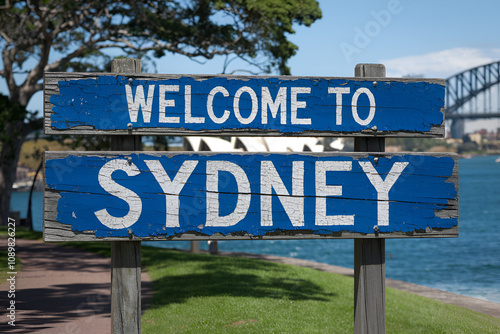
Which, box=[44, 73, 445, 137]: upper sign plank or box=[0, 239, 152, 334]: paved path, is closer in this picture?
box=[44, 73, 445, 137]: upper sign plank

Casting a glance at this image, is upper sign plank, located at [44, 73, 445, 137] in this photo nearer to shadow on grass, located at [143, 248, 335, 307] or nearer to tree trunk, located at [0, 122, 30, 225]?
shadow on grass, located at [143, 248, 335, 307]

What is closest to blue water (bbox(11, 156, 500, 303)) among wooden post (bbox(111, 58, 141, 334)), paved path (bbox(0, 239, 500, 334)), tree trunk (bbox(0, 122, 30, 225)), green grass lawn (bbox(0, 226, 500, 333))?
green grass lawn (bbox(0, 226, 500, 333))

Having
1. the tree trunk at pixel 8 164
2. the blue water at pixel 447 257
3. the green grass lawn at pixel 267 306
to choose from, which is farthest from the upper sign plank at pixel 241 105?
the tree trunk at pixel 8 164

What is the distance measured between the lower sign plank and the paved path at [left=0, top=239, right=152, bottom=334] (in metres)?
4.90

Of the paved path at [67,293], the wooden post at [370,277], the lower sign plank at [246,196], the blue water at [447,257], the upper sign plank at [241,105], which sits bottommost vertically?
the blue water at [447,257]

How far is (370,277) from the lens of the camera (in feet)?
14.6

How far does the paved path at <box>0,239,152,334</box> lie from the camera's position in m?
8.66

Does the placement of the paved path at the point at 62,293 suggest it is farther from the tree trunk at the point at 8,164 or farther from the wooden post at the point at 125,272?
the tree trunk at the point at 8,164

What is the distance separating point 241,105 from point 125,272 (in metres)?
1.49

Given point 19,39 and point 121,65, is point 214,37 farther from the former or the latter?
point 121,65

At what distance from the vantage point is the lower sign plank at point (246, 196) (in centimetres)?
406

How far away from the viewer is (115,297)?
13.8 feet

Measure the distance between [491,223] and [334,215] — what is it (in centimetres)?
7907

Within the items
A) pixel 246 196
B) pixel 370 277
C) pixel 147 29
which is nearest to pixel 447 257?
pixel 147 29
